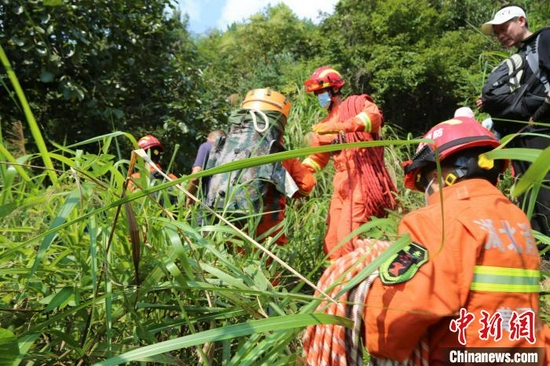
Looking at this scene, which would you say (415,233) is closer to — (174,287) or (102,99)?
(174,287)

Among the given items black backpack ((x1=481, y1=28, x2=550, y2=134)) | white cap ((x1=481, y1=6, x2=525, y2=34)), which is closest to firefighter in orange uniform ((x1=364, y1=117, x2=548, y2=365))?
black backpack ((x1=481, y1=28, x2=550, y2=134))

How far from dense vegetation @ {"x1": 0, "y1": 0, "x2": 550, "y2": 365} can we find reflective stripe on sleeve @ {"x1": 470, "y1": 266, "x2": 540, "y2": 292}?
0.84 feet

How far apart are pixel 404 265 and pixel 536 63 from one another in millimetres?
2398

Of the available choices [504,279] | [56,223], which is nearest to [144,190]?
[56,223]

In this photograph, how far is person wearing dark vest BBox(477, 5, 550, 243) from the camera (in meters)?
2.89

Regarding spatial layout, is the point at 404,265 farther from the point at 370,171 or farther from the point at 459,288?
the point at 370,171

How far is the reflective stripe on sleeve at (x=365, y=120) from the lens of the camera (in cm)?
333

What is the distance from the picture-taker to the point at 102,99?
5027 mm

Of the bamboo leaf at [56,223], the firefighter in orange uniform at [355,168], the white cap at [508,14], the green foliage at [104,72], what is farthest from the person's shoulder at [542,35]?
the green foliage at [104,72]

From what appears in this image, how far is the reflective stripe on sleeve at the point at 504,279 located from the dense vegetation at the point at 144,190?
256 millimetres

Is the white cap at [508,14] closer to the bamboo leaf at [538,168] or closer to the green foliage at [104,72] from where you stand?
the bamboo leaf at [538,168]

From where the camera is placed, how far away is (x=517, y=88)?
10.1 feet

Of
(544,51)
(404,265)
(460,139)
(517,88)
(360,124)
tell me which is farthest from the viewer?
(360,124)

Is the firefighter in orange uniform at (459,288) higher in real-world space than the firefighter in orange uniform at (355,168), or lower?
lower
